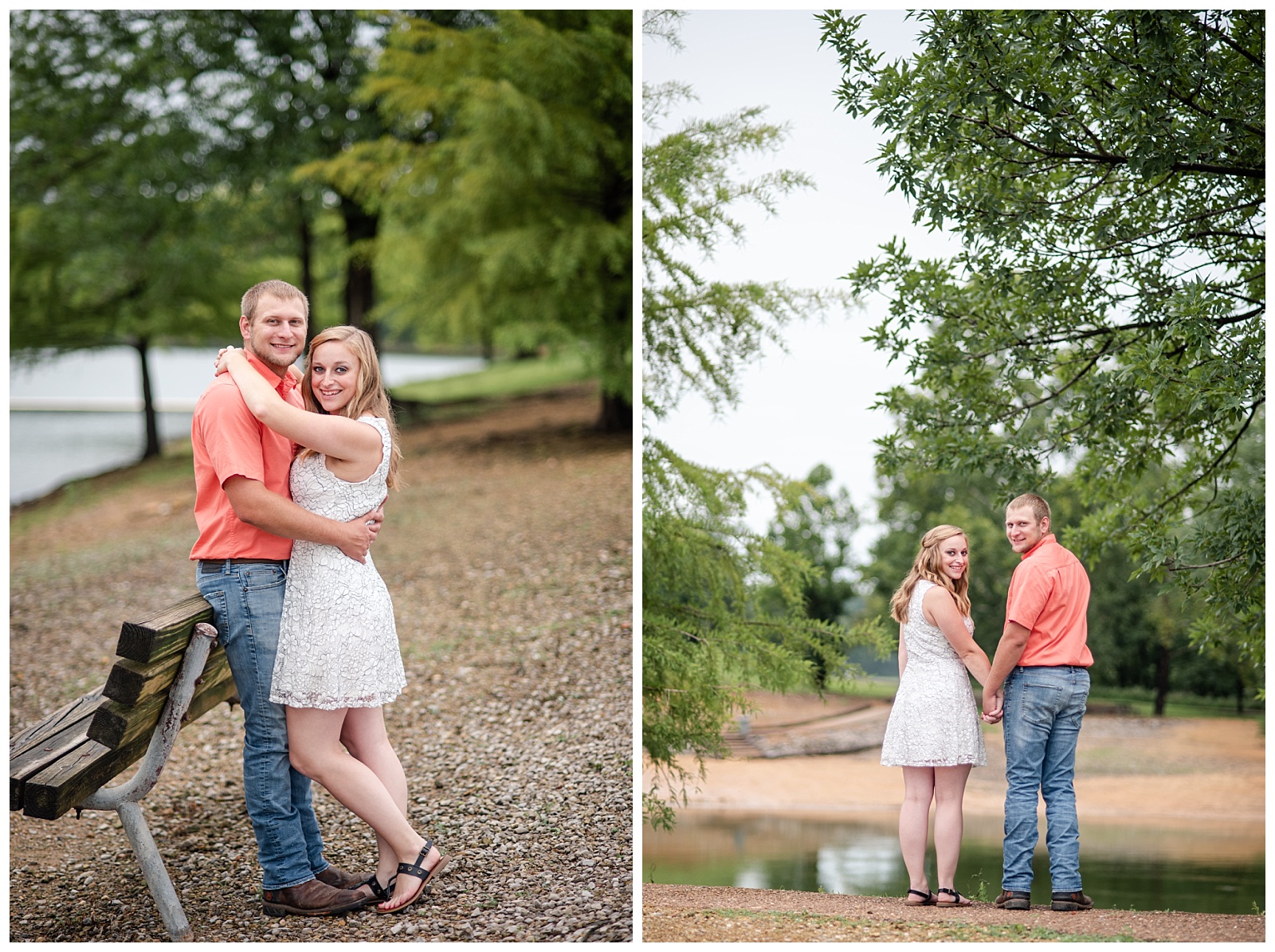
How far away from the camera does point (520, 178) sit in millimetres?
7633

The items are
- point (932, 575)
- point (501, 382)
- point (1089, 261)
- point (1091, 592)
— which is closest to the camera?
point (932, 575)

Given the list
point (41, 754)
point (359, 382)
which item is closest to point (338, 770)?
point (41, 754)

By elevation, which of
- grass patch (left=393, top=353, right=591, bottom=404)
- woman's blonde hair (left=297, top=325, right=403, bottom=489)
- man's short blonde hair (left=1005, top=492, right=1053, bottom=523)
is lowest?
man's short blonde hair (left=1005, top=492, right=1053, bottom=523)

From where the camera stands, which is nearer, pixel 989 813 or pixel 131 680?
pixel 131 680

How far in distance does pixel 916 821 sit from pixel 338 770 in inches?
72.3

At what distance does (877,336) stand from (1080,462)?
1.12 m

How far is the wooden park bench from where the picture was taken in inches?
98.2

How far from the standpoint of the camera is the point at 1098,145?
379 cm

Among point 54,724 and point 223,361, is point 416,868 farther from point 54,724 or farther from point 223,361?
point 223,361

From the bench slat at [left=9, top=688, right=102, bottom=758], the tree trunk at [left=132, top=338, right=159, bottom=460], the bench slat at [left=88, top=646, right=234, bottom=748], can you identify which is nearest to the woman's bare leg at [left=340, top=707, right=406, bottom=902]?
the bench slat at [left=88, top=646, right=234, bottom=748]

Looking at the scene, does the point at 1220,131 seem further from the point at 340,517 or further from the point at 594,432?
the point at 594,432

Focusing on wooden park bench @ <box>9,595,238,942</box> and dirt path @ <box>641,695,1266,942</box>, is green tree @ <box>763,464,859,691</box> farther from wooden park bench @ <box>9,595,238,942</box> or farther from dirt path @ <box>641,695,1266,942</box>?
wooden park bench @ <box>9,595,238,942</box>

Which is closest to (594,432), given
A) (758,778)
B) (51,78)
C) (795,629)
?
(758,778)

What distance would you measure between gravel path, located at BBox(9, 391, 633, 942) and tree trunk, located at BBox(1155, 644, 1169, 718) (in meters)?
3.52
